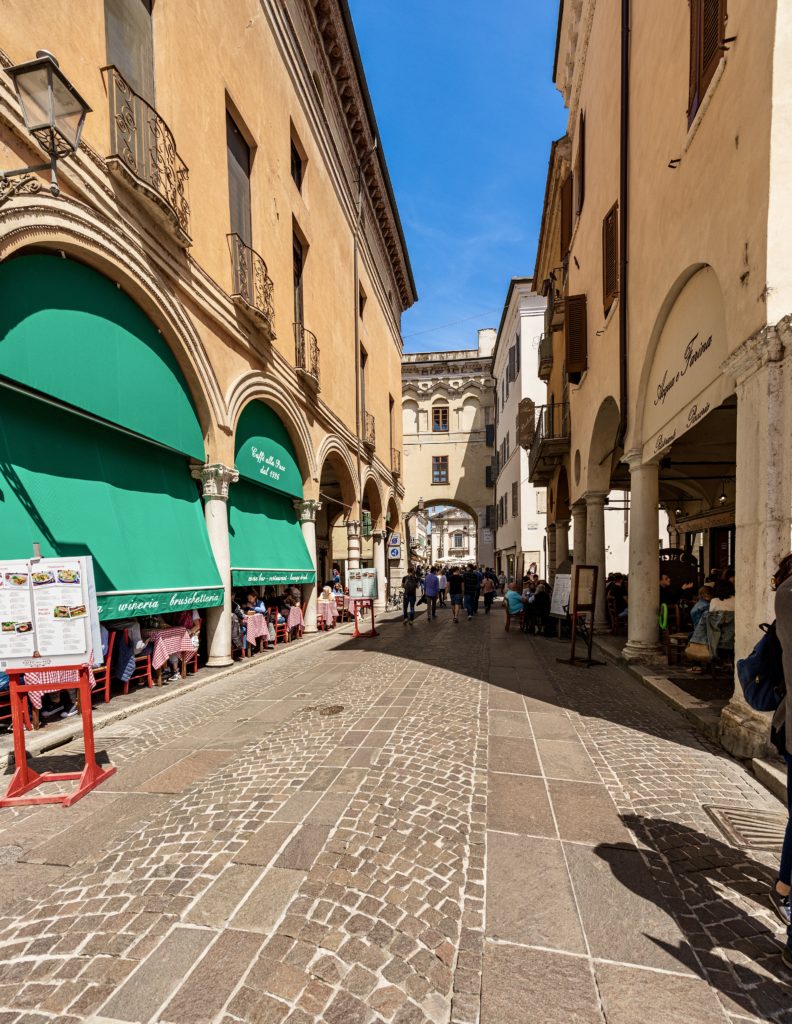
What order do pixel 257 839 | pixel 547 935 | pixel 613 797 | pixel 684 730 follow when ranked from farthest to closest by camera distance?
pixel 684 730
pixel 613 797
pixel 257 839
pixel 547 935

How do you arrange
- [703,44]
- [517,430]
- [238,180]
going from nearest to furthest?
1. [703,44]
2. [238,180]
3. [517,430]

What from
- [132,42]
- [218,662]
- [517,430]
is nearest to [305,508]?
[218,662]

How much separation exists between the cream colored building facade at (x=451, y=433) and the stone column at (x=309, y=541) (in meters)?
20.5

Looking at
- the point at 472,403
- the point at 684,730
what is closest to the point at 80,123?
the point at 684,730

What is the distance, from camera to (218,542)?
335 inches

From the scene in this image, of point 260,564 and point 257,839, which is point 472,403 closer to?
point 260,564

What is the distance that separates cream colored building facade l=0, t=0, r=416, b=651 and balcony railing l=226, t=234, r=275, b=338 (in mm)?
41

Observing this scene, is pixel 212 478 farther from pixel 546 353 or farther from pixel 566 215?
pixel 566 215

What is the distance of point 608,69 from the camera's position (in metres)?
9.57

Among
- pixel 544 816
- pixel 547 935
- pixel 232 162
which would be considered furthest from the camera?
pixel 232 162

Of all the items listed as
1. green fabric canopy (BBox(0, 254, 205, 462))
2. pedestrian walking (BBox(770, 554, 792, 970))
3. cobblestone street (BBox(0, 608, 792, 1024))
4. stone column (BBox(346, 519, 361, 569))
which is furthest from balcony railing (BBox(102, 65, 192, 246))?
stone column (BBox(346, 519, 361, 569))

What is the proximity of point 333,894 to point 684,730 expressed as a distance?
420cm

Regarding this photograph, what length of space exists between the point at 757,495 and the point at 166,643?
745 centimetres

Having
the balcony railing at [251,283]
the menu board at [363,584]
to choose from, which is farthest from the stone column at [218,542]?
the menu board at [363,584]
